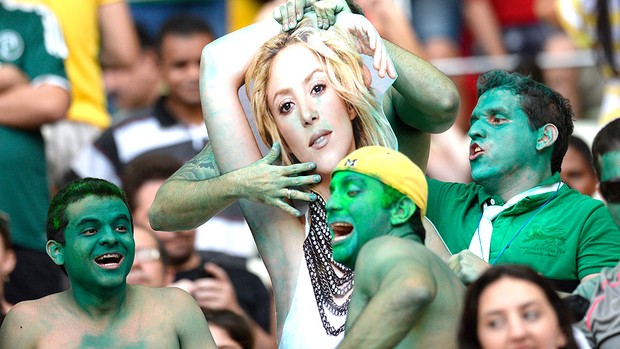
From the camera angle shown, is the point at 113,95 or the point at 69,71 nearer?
the point at 69,71

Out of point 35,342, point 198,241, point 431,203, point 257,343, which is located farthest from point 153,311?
point 198,241

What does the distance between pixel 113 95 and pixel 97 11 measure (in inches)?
48.5

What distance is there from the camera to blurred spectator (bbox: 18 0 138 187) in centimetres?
810

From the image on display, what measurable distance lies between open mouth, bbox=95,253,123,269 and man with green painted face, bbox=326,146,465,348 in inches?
31.0

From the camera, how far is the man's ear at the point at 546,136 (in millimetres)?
5250

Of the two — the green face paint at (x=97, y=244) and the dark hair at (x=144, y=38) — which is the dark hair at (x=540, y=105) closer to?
the green face paint at (x=97, y=244)

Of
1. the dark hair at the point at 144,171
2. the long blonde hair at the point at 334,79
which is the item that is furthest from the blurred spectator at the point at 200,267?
the long blonde hair at the point at 334,79

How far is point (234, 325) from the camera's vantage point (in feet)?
21.4

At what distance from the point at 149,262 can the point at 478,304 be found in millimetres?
2787

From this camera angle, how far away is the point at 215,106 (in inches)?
207

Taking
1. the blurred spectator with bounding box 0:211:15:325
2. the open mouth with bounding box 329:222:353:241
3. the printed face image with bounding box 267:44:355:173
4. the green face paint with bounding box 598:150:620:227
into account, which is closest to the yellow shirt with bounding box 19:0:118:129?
the blurred spectator with bounding box 0:211:15:325

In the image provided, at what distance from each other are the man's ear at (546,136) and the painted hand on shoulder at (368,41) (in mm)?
621

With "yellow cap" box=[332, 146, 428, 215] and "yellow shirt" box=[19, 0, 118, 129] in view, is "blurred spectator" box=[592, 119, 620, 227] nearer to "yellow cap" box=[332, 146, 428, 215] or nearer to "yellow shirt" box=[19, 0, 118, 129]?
"yellow cap" box=[332, 146, 428, 215]

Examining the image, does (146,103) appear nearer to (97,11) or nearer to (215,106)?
(97,11)
